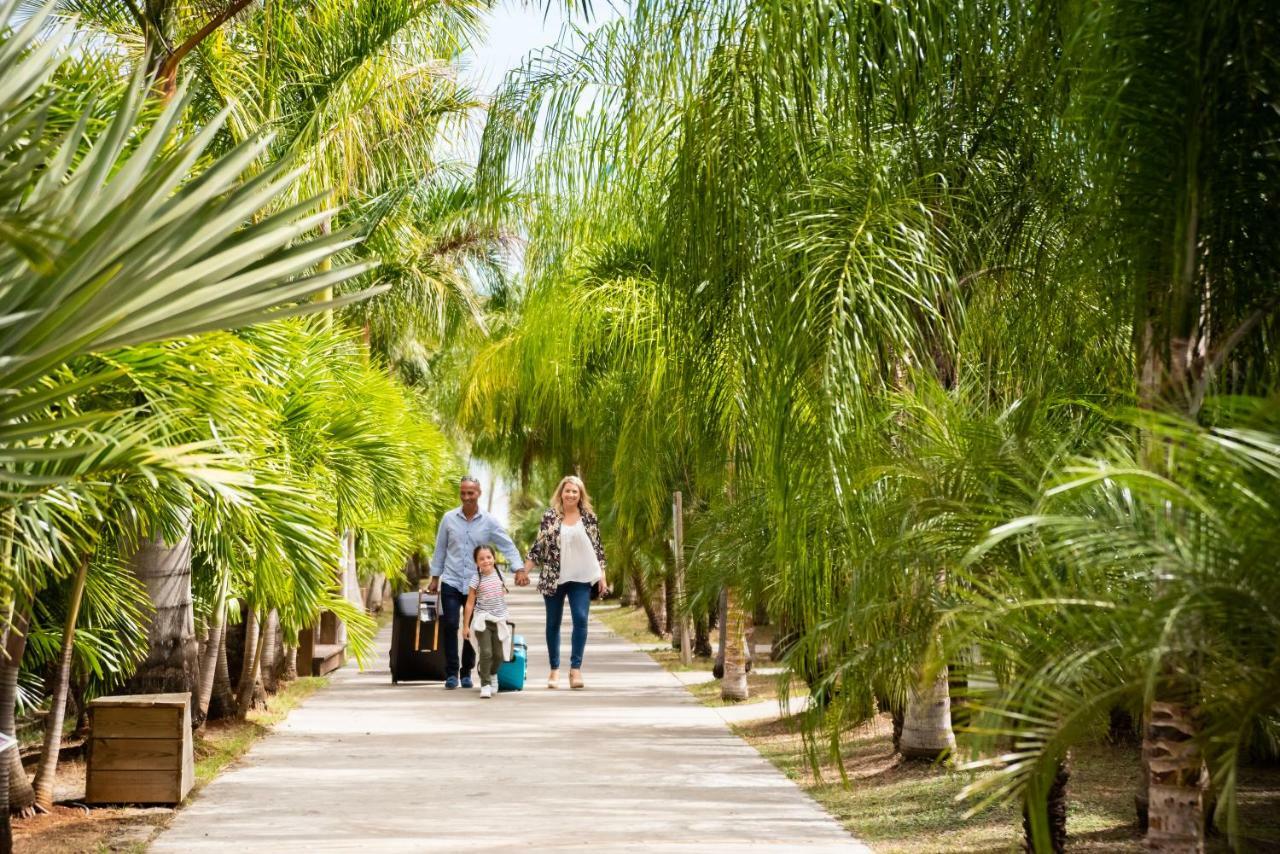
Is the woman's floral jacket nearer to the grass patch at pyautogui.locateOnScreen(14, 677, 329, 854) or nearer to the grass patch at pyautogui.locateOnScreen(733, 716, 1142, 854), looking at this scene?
the grass patch at pyautogui.locateOnScreen(733, 716, 1142, 854)

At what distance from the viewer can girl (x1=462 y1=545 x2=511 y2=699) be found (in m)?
12.9

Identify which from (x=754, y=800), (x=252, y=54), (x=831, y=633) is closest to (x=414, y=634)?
(x=252, y=54)

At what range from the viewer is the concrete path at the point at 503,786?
6750mm

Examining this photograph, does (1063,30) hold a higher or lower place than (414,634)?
higher

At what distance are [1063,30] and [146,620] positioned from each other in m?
6.14

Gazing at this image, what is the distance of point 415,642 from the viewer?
14664 millimetres

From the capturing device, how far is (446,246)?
21156mm

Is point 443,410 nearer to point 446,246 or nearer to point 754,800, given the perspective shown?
point 446,246

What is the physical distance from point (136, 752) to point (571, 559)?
6478mm

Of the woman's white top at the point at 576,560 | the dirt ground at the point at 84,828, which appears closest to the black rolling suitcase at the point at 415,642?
the woman's white top at the point at 576,560

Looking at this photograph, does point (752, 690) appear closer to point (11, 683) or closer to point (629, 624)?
point (11, 683)

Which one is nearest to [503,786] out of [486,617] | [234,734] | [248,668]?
[234,734]

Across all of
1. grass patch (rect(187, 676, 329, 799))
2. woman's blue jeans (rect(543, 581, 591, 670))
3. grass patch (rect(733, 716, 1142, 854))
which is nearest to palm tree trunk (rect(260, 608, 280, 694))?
grass patch (rect(187, 676, 329, 799))

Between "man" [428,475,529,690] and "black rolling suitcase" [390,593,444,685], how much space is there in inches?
17.5
